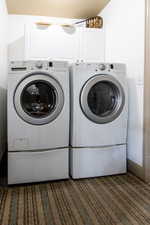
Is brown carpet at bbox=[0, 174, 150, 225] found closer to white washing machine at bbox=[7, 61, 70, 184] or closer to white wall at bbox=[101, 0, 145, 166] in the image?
white washing machine at bbox=[7, 61, 70, 184]

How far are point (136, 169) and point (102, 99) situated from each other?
0.84 meters

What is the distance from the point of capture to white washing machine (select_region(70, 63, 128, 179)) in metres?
2.18

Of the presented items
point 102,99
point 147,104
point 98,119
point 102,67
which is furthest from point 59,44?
point 147,104

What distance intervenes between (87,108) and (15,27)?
2178 mm

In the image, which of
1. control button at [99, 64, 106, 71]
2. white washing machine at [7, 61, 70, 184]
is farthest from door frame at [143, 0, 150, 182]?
white washing machine at [7, 61, 70, 184]

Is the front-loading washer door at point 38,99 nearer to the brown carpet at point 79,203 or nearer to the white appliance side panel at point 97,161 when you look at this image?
the white appliance side panel at point 97,161

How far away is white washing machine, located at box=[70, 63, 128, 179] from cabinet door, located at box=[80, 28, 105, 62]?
1.14 m

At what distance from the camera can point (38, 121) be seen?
2.07 metres

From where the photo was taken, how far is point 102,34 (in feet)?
10.9

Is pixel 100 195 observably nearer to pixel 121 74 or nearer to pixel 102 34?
pixel 121 74

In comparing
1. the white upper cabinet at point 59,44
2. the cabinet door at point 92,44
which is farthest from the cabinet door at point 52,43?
the cabinet door at point 92,44

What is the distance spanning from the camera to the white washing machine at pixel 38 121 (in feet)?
6.64

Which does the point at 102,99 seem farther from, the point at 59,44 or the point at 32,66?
the point at 59,44

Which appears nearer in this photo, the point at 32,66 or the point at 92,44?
the point at 32,66
